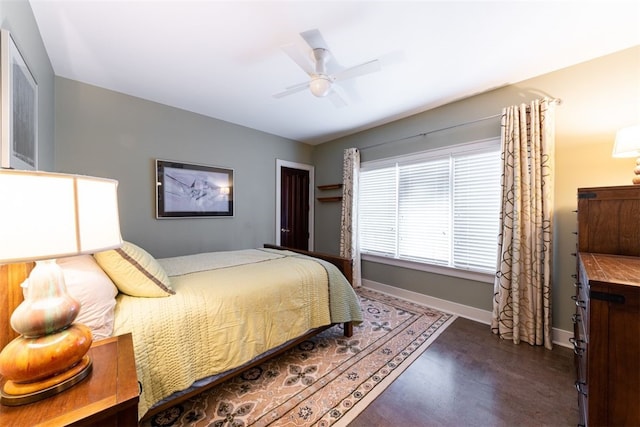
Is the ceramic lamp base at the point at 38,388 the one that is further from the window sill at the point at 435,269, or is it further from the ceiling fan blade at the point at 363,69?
the window sill at the point at 435,269

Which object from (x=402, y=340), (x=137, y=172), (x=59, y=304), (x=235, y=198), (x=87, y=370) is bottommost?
(x=402, y=340)

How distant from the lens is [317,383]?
5.55ft

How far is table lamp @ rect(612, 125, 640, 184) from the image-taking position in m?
1.58

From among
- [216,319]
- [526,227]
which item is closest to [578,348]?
[526,227]

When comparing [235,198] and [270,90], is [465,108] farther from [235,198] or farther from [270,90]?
[235,198]

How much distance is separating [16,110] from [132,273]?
42.0 inches

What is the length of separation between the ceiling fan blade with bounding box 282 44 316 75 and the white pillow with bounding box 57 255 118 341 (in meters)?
1.70

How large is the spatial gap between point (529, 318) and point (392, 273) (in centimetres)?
155

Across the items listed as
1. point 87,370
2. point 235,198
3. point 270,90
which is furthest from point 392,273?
point 87,370

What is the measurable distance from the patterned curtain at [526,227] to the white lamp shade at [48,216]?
2.93m

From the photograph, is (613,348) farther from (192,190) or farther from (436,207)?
(192,190)

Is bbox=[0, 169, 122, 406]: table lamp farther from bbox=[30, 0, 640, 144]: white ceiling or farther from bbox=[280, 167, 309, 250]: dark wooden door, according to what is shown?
bbox=[280, 167, 309, 250]: dark wooden door

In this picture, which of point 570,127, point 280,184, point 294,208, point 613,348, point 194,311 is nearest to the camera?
point 613,348

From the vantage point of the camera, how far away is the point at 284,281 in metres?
1.86
